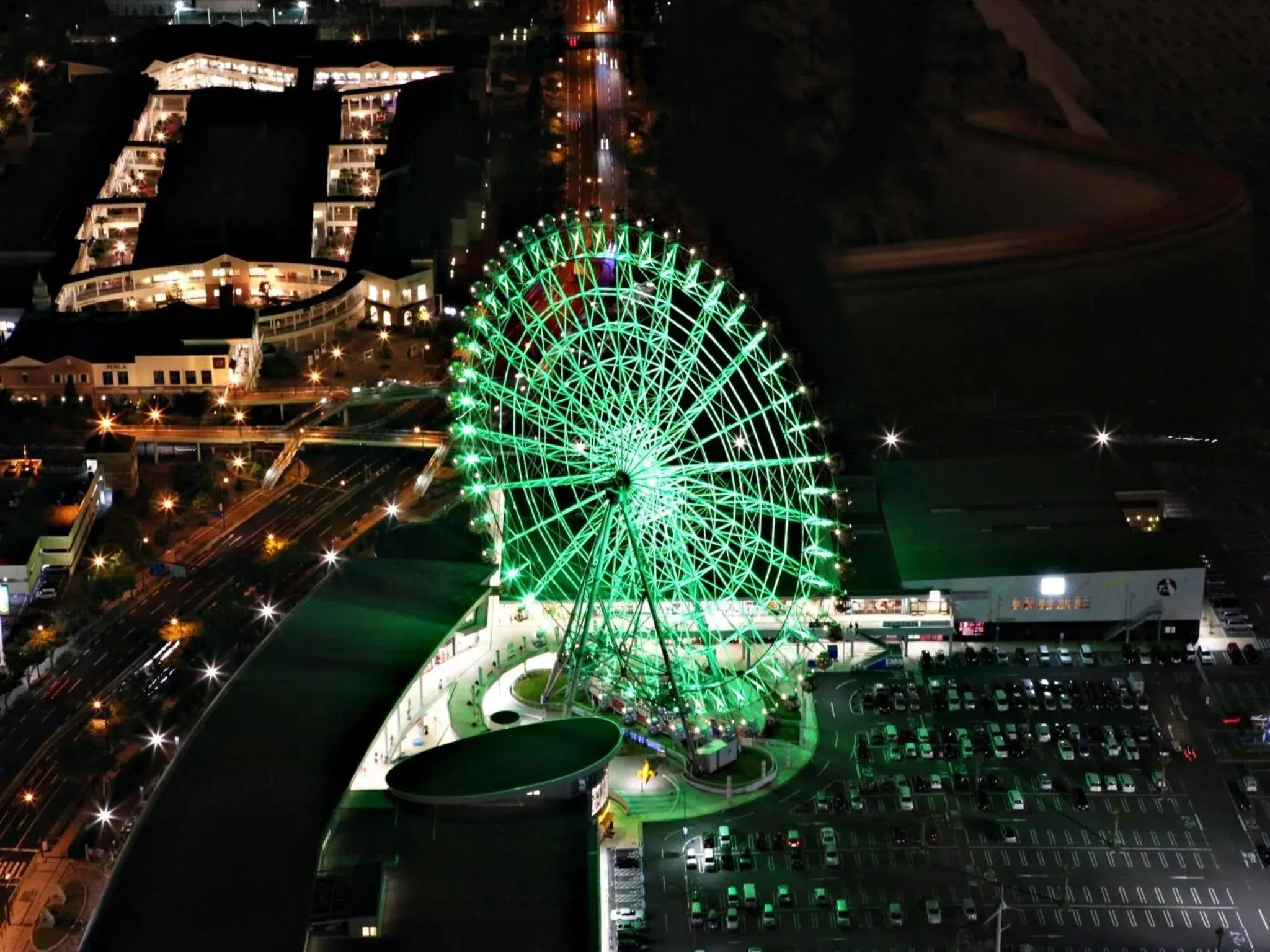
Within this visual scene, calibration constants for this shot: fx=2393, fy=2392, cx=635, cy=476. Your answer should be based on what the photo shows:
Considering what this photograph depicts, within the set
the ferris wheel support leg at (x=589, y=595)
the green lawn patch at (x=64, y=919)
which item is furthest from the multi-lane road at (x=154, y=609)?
the ferris wheel support leg at (x=589, y=595)

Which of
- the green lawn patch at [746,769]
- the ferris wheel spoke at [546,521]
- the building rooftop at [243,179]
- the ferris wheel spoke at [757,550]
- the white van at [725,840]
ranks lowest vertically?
the white van at [725,840]

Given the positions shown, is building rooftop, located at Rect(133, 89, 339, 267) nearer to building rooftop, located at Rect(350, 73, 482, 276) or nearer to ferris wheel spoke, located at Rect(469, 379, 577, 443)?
building rooftop, located at Rect(350, 73, 482, 276)

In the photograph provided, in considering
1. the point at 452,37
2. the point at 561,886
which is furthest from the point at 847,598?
the point at 452,37

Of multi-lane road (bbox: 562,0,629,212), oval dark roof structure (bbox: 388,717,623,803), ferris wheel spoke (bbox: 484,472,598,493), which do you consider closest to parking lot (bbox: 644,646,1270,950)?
oval dark roof structure (bbox: 388,717,623,803)

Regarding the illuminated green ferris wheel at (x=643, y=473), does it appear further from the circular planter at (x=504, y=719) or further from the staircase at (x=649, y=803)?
the staircase at (x=649, y=803)

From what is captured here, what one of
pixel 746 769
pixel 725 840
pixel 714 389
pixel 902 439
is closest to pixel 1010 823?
pixel 746 769

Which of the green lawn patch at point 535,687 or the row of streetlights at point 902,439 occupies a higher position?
the row of streetlights at point 902,439
